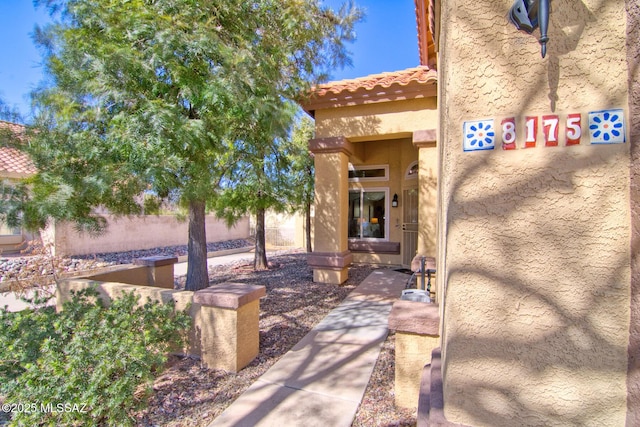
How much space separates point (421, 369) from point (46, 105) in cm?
508

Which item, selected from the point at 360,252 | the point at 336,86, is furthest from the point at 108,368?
the point at 360,252

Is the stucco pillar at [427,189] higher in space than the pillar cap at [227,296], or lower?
higher

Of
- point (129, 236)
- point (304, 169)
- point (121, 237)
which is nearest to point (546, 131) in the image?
point (304, 169)

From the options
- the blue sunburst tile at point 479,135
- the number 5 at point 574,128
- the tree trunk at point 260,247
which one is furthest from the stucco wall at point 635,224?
the tree trunk at point 260,247

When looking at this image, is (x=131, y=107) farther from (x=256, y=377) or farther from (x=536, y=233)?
(x=536, y=233)

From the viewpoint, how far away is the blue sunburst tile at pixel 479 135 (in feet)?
6.29

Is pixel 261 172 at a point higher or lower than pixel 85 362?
higher

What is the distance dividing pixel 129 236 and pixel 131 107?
44.3 feet

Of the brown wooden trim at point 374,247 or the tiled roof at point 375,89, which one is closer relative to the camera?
the tiled roof at point 375,89

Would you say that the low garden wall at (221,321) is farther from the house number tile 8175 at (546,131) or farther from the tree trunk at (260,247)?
the tree trunk at (260,247)

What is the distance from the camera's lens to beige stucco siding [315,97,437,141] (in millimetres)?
7113

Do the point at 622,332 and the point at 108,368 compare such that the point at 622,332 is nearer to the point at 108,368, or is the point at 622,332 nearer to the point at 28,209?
the point at 108,368

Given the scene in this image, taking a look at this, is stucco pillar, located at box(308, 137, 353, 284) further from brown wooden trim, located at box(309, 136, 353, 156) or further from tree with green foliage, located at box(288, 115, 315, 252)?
tree with green foliage, located at box(288, 115, 315, 252)

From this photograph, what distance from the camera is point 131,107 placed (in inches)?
155
